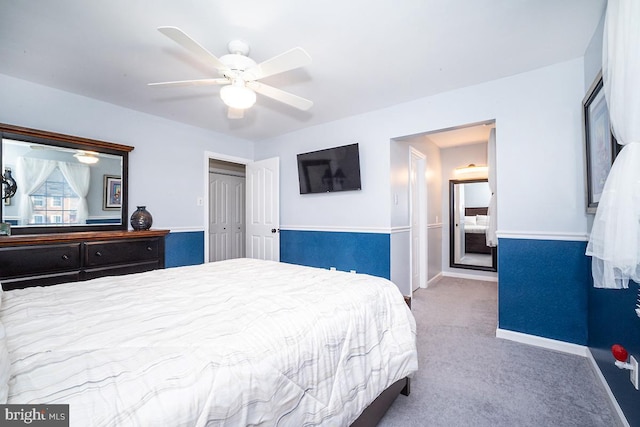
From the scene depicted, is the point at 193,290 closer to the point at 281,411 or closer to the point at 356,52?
the point at 281,411

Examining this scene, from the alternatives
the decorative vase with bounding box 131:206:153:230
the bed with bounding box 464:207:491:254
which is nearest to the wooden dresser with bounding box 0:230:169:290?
the decorative vase with bounding box 131:206:153:230

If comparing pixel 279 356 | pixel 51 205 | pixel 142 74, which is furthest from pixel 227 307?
pixel 51 205

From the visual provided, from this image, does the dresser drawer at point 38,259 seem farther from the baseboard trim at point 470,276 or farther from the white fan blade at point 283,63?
the baseboard trim at point 470,276

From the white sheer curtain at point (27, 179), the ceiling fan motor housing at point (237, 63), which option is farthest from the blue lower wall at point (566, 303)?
the white sheer curtain at point (27, 179)

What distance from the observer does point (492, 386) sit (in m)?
1.82

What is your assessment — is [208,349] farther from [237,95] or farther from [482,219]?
[482,219]

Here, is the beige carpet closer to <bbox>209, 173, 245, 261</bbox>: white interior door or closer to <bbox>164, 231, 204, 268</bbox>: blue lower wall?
<bbox>164, 231, 204, 268</bbox>: blue lower wall

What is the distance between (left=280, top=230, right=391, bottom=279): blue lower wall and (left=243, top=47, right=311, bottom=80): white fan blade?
7.34 ft

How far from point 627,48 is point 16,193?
4.27m

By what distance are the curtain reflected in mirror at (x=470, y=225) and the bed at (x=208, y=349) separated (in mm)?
4056

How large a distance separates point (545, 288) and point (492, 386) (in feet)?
3.59

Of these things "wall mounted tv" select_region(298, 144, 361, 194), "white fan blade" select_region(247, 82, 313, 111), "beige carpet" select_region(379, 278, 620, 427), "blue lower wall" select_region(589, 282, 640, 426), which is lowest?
"beige carpet" select_region(379, 278, 620, 427)

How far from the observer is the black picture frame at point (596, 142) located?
5.66 feet

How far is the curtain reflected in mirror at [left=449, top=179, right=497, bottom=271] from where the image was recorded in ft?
16.1
